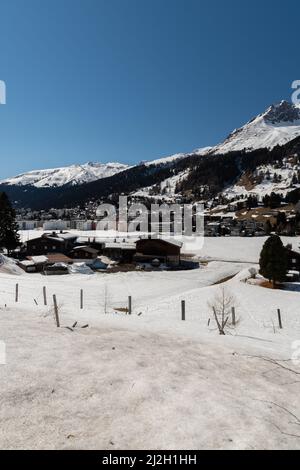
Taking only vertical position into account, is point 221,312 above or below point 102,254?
above

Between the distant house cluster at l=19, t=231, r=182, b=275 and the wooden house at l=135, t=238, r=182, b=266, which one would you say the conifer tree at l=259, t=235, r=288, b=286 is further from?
the wooden house at l=135, t=238, r=182, b=266

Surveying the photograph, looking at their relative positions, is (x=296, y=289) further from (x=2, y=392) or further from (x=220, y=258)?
(x=2, y=392)

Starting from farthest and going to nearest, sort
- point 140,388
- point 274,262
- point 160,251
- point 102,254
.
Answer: point 102,254 → point 160,251 → point 274,262 → point 140,388

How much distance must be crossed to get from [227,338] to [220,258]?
83.9 meters

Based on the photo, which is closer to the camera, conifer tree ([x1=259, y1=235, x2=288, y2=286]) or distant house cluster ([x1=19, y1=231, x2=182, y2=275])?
conifer tree ([x1=259, y1=235, x2=288, y2=286])

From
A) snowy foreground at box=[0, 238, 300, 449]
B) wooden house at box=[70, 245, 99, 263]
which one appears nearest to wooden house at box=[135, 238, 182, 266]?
wooden house at box=[70, 245, 99, 263]

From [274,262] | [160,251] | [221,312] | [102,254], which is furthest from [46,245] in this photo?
[221,312]

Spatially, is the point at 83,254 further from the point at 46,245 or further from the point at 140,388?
the point at 140,388

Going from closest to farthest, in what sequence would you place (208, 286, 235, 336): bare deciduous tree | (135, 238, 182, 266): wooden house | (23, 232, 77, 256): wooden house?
(208, 286, 235, 336): bare deciduous tree → (135, 238, 182, 266): wooden house → (23, 232, 77, 256): wooden house

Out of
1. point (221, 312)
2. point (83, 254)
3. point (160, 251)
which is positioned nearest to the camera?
point (221, 312)

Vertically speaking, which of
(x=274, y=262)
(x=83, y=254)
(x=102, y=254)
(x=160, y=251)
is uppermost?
(x=274, y=262)

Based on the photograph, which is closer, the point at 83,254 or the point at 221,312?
the point at 221,312

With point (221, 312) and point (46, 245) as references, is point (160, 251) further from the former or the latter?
point (221, 312)
